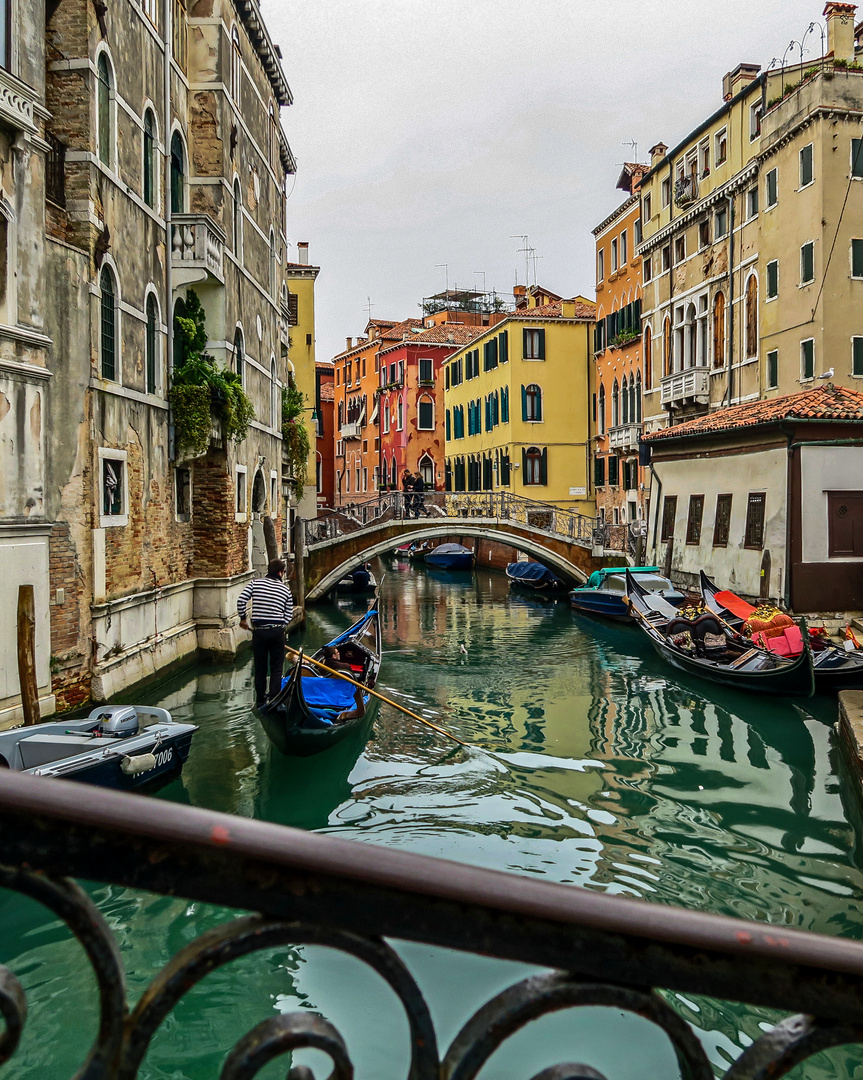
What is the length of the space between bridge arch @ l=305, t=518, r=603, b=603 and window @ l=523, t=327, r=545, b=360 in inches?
297

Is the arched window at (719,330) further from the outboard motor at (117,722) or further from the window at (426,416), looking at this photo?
the window at (426,416)

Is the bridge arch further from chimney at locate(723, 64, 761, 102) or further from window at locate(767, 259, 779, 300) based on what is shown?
chimney at locate(723, 64, 761, 102)

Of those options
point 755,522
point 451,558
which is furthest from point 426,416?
point 755,522

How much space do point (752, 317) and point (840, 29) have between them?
14.9 ft

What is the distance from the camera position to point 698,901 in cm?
505

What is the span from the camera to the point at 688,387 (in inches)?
726

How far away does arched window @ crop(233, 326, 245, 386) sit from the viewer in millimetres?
13367

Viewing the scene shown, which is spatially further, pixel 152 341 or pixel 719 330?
pixel 719 330

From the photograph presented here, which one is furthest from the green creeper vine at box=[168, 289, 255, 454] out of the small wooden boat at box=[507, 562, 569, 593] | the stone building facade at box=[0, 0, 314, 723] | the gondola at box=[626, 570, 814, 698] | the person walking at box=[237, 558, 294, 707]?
the small wooden boat at box=[507, 562, 569, 593]

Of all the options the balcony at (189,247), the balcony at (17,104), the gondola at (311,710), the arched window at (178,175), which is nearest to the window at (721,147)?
the arched window at (178,175)

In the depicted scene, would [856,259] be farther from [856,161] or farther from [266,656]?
[266,656]

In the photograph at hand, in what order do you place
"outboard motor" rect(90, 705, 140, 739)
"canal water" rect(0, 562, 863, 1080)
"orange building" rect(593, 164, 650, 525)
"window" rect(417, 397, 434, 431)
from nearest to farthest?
"canal water" rect(0, 562, 863, 1080) → "outboard motor" rect(90, 705, 140, 739) → "orange building" rect(593, 164, 650, 525) → "window" rect(417, 397, 434, 431)

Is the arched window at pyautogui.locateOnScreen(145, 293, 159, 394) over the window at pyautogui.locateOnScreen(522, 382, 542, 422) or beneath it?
beneath

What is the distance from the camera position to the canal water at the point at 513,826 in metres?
3.75
